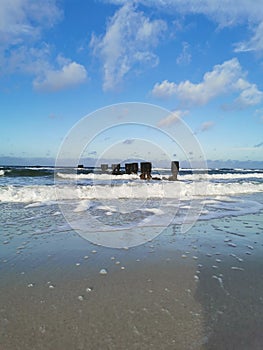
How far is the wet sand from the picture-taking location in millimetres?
1976

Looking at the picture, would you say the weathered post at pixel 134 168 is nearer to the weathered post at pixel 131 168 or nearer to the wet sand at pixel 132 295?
the weathered post at pixel 131 168

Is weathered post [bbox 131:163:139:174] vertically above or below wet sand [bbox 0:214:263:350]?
above

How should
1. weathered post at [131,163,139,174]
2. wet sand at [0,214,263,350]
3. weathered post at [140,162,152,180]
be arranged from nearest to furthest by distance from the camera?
1. wet sand at [0,214,263,350]
2. weathered post at [140,162,152,180]
3. weathered post at [131,163,139,174]

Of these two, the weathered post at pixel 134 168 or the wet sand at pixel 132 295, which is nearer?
the wet sand at pixel 132 295

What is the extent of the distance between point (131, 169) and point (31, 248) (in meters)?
21.5

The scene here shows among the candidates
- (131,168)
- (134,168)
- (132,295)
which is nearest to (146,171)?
(134,168)

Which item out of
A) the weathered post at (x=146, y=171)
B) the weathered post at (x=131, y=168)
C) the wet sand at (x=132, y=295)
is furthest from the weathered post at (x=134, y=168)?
the wet sand at (x=132, y=295)

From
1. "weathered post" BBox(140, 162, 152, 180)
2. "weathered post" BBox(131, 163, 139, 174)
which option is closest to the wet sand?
"weathered post" BBox(140, 162, 152, 180)

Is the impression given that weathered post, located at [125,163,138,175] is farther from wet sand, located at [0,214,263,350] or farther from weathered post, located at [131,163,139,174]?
wet sand, located at [0,214,263,350]

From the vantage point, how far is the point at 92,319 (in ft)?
7.27

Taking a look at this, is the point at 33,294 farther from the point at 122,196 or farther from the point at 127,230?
the point at 122,196

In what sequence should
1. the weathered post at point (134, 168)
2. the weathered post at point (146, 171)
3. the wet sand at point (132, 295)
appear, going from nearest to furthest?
the wet sand at point (132, 295) → the weathered post at point (146, 171) → the weathered post at point (134, 168)

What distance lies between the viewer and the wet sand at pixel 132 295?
198 centimetres

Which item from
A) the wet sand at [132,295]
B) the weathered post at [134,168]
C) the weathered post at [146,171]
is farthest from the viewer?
the weathered post at [134,168]
